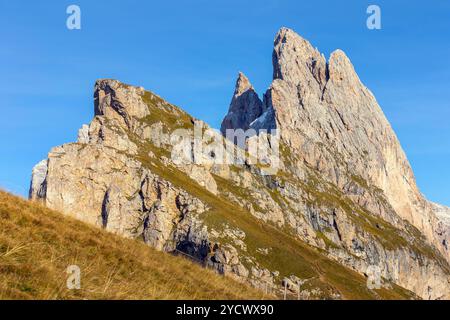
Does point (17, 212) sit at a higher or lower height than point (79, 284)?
higher

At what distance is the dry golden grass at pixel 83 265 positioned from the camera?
13.9 meters

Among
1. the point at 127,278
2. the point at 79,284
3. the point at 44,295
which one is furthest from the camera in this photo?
the point at 127,278

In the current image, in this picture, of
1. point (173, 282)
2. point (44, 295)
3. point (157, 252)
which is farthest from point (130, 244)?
point (44, 295)

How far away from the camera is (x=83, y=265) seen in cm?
1672

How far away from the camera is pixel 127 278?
55.8 ft

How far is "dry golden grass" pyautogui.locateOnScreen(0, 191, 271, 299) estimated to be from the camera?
13.9 meters
